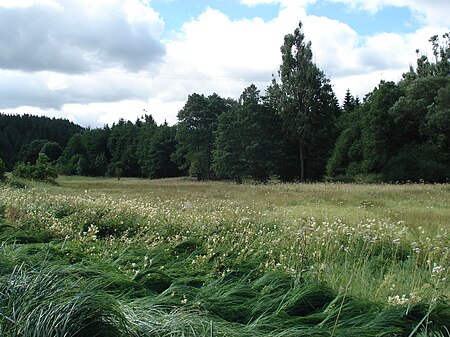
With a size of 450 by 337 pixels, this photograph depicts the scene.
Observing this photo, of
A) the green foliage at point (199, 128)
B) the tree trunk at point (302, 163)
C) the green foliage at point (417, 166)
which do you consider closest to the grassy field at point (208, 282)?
the green foliage at point (417, 166)

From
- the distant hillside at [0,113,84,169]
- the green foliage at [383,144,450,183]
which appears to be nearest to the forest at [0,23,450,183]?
the green foliage at [383,144,450,183]

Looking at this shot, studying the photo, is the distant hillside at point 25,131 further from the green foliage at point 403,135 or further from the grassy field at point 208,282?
the grassy field at point 208,282

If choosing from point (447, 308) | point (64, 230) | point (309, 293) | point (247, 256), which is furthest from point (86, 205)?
point (447, 308)

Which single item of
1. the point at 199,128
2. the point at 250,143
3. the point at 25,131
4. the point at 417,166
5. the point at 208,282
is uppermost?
the point at 25,131

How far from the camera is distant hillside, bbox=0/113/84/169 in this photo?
107125 mm

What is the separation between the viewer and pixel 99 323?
125 inches

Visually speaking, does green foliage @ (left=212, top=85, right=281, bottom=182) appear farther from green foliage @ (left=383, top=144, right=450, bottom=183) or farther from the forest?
green foliage @ (left=383, top=144, right=450, bottom=183)

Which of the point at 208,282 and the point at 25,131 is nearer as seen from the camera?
the point at 208,282

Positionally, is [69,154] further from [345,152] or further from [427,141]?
[427,141]

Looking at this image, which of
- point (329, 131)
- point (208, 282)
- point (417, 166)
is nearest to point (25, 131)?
point (329, 131)

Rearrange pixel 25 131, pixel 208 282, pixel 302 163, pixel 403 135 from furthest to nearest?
pixel 25 131
pixel 302 163
pixel 403 135
pixel 208 282

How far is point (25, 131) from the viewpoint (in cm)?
11669

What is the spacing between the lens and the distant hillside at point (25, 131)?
10712 cm

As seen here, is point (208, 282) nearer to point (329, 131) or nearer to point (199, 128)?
point (329, 131)
